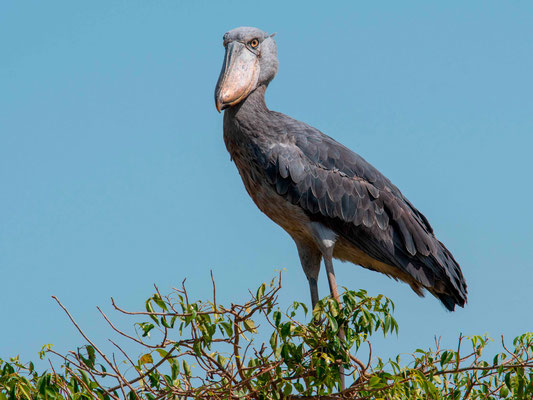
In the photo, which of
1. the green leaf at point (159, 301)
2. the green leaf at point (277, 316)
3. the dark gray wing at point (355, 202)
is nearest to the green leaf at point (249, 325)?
the green leaf at point (277, 316)

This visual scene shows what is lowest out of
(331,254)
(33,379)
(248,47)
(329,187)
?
(33,379)

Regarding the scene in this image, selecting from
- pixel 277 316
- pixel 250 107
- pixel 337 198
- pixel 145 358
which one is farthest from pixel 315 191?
pixel 145 358

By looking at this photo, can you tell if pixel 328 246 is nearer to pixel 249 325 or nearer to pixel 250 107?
pixel 250 107

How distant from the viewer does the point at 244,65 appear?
7125 millimetres

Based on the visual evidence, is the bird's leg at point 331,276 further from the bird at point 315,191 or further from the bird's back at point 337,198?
the bird's back at point 337,198

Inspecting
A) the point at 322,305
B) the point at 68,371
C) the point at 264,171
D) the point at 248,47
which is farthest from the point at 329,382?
the point at 248,47

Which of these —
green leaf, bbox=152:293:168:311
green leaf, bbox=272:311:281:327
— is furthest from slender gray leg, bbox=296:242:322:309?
green leaf, bbox=152:293:168:311

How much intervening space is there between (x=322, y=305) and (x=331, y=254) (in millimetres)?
1542

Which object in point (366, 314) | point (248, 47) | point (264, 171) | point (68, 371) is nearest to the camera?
point (68, 371)

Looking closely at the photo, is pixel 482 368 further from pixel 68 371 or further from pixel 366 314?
pixel 68 371

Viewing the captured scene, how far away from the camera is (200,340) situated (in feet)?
15.6

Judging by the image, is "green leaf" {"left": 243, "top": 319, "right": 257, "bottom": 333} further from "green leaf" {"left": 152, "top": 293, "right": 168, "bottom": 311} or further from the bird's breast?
the bird's breast

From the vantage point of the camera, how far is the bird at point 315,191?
6809mm

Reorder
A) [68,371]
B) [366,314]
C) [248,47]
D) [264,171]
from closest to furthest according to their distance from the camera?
[68,371] < [366,314] < [264,171] < [248,47]
